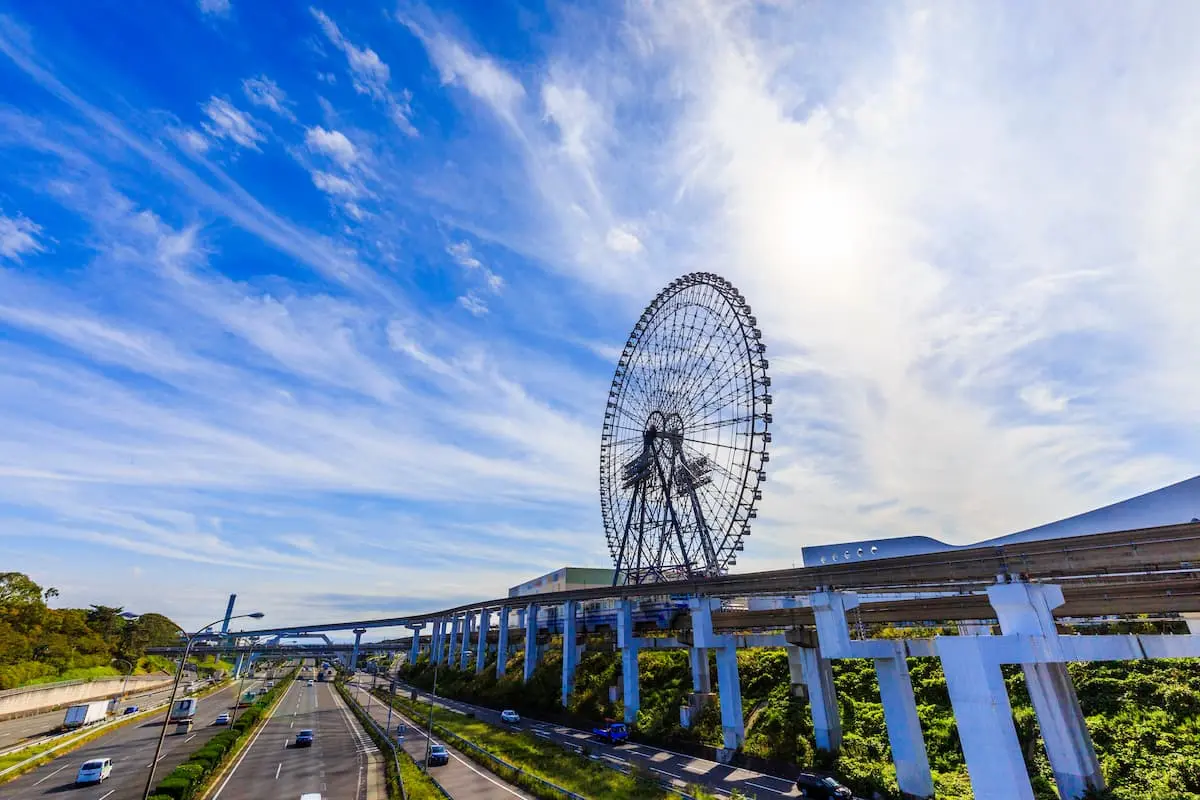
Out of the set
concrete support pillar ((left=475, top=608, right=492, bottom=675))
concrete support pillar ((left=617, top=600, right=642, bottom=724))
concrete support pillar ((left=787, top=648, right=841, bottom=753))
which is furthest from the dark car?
concrete support pillar ((left=475, top=608, right=492, bottom=675))

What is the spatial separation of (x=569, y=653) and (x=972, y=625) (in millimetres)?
34237

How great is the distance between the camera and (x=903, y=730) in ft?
86.5

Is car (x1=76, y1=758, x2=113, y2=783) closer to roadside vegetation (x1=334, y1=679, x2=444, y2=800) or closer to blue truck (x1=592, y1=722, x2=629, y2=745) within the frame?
roadside vegetation (x1=334, y1=679, x2=444, y2=800)

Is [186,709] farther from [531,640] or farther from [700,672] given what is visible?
[700,672]

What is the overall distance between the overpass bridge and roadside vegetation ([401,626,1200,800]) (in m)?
1.53

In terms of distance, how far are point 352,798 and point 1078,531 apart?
126882 millimetres

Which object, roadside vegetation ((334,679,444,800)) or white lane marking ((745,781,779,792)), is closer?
roadside vegetation ((334,679,444,800))

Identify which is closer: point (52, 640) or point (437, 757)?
point (437, 757)

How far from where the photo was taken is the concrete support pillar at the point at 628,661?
1750 inches

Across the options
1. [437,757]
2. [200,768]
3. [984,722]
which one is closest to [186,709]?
[200,768]

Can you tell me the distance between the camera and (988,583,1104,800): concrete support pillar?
20.2m


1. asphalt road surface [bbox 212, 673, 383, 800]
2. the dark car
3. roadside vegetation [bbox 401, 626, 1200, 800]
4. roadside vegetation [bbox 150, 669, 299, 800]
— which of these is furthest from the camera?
asphalt road surface [bbox 212, 673, 383, 800]

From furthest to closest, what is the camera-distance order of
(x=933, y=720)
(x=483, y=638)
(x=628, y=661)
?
(x=483, y=638), (x=628, y=661), (x=933, y=720)

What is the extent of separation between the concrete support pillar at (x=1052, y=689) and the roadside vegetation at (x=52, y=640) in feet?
262
